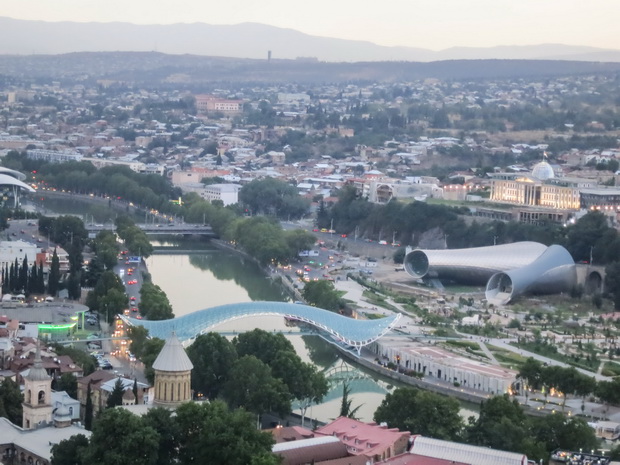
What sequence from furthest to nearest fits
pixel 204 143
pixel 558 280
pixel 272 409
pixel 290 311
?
pixel 204 143 < pixel 558 280 < pixel 290 311 < pixel 272 409

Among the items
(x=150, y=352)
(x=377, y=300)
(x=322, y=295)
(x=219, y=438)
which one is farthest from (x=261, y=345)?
(x=377, y=300)

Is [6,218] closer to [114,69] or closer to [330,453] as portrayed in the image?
[330,453]

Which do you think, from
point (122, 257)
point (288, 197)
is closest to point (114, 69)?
point (288, 197)

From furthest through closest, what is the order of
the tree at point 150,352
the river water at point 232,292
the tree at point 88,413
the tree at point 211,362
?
the river water at point 232,292, the tree at point 150,352, the tree at point 211,362, the tree at point 88,413

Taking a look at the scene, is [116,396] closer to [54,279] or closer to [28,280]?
[28,280]

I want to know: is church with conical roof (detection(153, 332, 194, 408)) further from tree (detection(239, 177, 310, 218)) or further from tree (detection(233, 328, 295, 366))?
tree (detection(239, 177, 310, 218))

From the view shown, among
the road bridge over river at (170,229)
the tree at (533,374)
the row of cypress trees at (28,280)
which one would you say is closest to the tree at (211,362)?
the tree at (533,374)

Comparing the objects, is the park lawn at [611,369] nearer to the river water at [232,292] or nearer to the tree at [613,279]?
the river water at [232,292]
